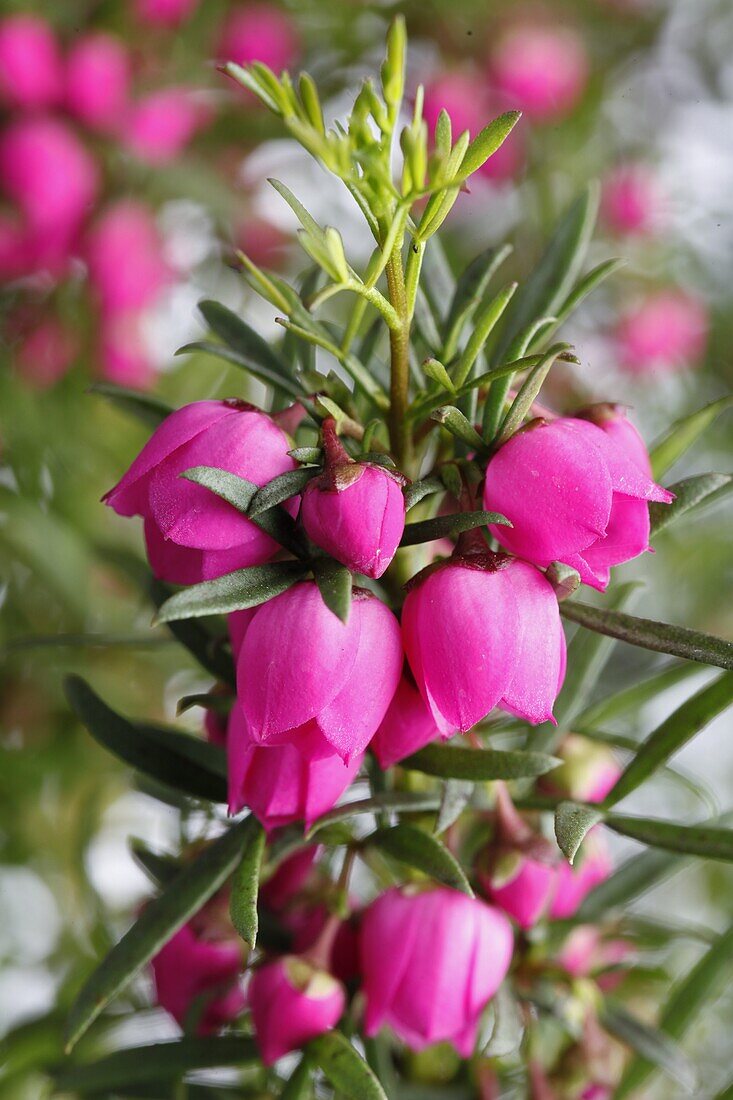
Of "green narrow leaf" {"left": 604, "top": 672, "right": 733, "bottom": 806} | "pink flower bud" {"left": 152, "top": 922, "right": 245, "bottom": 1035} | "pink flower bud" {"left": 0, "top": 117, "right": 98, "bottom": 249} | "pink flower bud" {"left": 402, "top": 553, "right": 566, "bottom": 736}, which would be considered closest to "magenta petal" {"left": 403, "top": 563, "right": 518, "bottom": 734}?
"pink flower bud" {"left": 402, "top": 553, "right": 566, "bottom": 736}

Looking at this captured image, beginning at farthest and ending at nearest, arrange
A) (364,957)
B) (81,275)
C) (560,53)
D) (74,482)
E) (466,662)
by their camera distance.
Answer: (560,53) < (81,275) < (74,482) < (364,957) < (466,662)

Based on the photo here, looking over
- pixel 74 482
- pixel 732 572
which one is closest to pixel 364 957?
pixel 74 482

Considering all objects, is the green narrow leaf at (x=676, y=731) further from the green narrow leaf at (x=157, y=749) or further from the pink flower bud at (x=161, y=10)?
the pink flower bud at (x=161, y=10)

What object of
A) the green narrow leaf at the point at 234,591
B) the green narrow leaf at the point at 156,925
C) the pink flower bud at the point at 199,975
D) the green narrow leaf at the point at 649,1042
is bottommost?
the green narrow leaf at the point at 649,1042

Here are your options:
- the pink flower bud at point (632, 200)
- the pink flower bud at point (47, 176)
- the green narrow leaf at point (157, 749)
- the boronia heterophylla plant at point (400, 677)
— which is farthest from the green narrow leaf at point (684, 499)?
the pink flower bud at point (632, 200)

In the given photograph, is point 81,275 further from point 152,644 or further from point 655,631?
point 655,631

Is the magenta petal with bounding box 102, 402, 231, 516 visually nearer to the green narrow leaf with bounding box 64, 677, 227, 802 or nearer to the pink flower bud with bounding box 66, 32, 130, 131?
the green narrow leaf with bounding box 64, 677, 227, 802

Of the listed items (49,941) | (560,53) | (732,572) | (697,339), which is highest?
(560,53)
